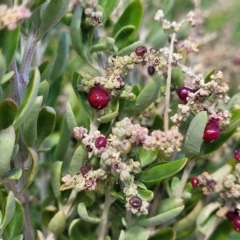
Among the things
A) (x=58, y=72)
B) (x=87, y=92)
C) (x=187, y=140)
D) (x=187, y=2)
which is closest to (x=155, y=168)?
(x=187, y=140)

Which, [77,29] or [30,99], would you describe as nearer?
[30,99]

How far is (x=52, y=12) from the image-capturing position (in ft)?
2.66

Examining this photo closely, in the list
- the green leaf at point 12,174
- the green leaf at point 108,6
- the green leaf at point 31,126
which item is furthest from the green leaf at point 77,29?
the green leaf at point 12,174

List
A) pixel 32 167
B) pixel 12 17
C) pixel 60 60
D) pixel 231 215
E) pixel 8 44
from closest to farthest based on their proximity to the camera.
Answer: pixel 12 17 < pixel 8 44 < pixel 32 167 < pixel 231 215 < pixel 60 60

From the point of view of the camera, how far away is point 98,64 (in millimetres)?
1034

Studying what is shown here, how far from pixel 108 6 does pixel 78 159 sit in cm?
33

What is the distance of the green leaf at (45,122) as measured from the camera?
870 millimetres

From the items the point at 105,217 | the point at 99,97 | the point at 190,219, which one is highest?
the point at 99,97

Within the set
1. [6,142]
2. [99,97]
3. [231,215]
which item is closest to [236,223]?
[231,215]

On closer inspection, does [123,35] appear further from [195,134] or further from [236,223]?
[236,223]

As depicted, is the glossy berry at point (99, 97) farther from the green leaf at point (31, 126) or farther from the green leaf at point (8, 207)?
the green leaf at point (8, 207)

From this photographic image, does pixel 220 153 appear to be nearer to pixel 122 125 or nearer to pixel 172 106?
pixel 172 106

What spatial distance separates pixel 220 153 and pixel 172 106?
22 cm

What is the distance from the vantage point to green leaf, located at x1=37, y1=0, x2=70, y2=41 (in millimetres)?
800
